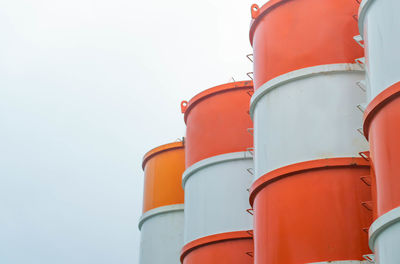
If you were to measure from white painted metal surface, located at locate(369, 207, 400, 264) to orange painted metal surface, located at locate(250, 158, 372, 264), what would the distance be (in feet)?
3.66

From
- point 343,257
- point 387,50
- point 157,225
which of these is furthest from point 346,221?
point 157,225

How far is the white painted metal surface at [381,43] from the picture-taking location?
23.4ft

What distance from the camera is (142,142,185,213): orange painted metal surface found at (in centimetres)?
1435

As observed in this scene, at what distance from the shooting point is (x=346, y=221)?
8133 millimetres

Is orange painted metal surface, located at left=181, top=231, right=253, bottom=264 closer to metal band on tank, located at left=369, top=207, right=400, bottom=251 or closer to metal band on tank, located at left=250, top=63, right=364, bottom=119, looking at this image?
metal band on tank, located at left=250, top=63, right=364, bottom=119

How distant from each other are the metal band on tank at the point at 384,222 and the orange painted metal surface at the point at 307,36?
2765 millimetres

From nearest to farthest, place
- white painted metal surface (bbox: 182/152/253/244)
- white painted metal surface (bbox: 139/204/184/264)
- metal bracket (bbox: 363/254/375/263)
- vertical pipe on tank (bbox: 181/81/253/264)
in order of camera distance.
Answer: metal bracket (bbox: 363/254/375/263)
vertical pipe on tank (bbox: 181/81/253/264)
white painted metal surface (bbox: 182/152/253/244)
white painted metal surface (bbox: 139/204/184/264)

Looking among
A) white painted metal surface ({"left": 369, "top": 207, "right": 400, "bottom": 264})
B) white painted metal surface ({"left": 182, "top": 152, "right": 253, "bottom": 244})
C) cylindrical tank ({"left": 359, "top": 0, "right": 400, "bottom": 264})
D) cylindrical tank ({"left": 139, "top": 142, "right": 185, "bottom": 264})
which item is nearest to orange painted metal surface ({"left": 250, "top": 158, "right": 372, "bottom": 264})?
cylindrical tank ({"left": 359, "top": 0, "right": 400, "bottom": 264})

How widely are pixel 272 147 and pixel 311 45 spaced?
136 centimetres

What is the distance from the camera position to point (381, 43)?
738cm

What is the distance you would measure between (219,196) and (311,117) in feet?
9.85

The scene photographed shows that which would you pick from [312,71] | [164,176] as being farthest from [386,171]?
[164,176]

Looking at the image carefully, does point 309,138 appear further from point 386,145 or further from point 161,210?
point 161,210

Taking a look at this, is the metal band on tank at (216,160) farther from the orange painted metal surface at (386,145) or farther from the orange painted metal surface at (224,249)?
the orange painted metal surface at (386,145)
